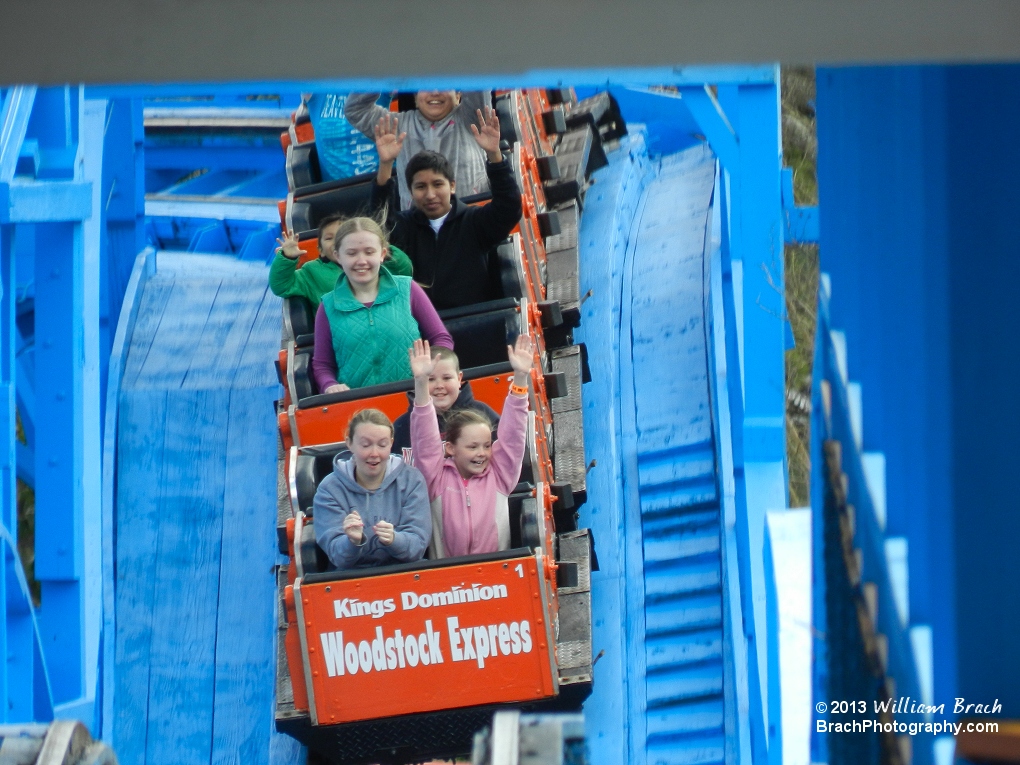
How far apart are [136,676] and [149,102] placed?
13.8 feet

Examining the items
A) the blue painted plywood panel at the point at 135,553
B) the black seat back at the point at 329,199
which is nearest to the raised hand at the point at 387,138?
the black seat back at the point at 329,199

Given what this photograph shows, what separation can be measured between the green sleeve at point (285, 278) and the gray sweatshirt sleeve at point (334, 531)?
1303 millimetres

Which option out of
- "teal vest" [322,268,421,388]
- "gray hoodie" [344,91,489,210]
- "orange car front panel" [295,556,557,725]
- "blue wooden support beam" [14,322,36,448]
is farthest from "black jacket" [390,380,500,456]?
"blue wooden support beam" [14,322,36,448]

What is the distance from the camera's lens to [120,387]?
6.65 m

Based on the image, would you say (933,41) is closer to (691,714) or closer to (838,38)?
(838,38)

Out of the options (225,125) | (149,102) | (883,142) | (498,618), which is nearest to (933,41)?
(883,142)

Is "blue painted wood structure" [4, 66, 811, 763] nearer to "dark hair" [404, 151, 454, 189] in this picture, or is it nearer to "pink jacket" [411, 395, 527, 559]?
"dark hair" [404, 151, 454, 189]

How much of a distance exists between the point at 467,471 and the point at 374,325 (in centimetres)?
78

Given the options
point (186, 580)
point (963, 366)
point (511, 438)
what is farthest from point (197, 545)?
point (963, 366)

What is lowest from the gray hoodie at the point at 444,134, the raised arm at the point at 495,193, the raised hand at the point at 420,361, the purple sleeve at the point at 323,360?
the raised hand at the point at 420,361

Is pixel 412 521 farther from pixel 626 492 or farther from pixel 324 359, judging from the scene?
pixel 626 492

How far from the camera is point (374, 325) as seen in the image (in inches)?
189

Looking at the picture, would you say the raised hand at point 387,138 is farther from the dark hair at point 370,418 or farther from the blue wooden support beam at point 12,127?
the dark hair at point 370,418

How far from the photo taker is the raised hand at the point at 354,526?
408cm
